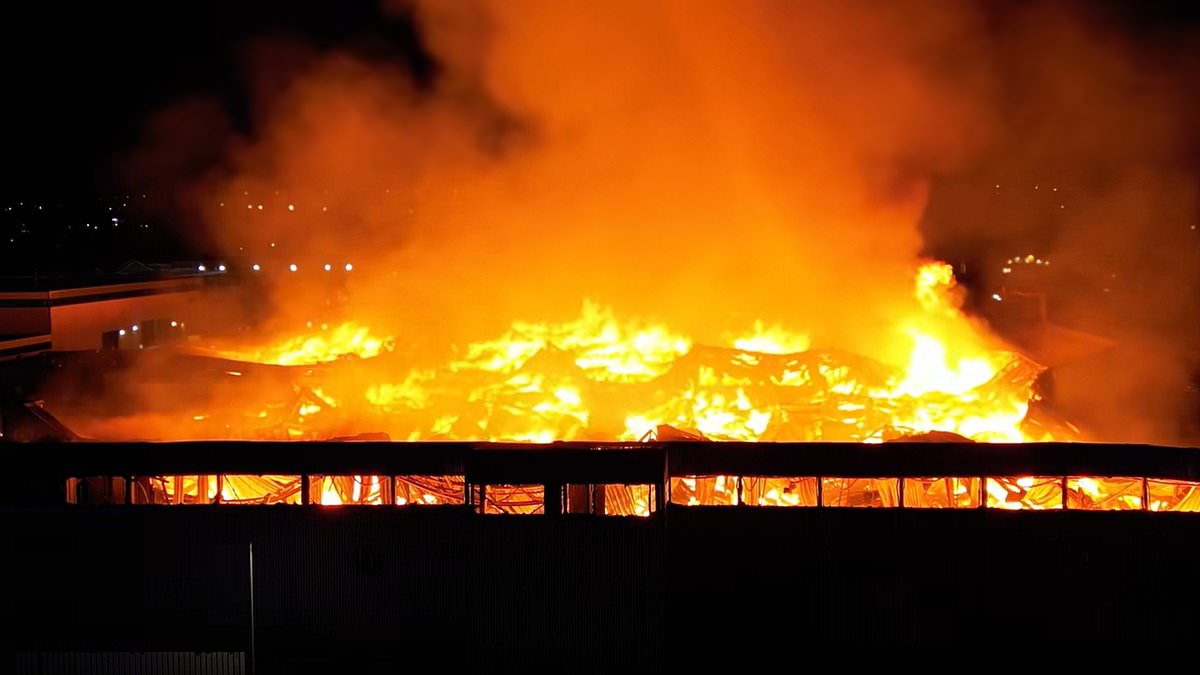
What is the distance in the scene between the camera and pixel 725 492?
10461 mm

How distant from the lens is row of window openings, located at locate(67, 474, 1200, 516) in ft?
33.6

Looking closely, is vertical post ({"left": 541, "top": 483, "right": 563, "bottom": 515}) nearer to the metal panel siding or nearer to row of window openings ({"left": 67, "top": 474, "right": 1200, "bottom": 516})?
row of window openings ({"left": 67, "top": 474, "right": 1200, "bottom": 516})

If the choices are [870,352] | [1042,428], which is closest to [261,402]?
[870,352]

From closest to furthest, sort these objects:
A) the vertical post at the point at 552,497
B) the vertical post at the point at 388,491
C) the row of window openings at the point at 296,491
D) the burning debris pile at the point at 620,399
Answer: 1. the vertical post at the point at 552,497
2. the row of window openings at the point at 296,491
3. the vertical post at the point at 388,491
4. the burning debris pile at the point at 620,399

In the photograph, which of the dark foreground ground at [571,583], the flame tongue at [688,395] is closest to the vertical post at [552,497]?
the dark foreground ground at [571,583]

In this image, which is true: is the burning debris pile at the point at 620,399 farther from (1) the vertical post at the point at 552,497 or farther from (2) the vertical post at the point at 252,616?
(2) the vertical post at the point at 252,616

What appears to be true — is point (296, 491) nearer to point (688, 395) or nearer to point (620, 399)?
point (620, 399)

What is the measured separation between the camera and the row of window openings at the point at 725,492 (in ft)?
33.6

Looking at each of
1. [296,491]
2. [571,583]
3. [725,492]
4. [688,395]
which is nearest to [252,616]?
[296,491]

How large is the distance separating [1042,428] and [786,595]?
6313mm

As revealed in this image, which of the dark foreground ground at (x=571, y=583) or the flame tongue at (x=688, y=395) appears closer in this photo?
the dark foreground ground at (x=571, y=583)

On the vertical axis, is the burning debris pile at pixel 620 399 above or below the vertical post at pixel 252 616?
above

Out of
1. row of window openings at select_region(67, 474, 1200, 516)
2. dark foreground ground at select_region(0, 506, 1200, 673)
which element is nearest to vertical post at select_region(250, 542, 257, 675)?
dark foreground ground at select_region(0, 506, 1200, 673)

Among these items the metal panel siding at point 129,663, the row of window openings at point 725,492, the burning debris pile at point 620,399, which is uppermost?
the burning debris pile at point 620,399
